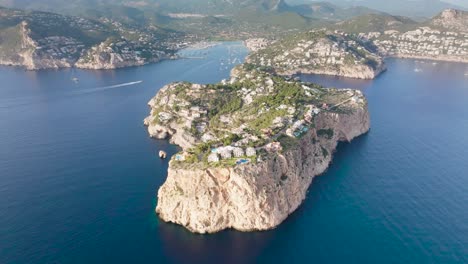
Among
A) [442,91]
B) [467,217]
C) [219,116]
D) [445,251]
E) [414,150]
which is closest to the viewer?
[445,251]

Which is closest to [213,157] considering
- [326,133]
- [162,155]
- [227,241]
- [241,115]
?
[227,241]

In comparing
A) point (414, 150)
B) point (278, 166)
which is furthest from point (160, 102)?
point (414, 150)

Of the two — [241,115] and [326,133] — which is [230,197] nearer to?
[326,133]

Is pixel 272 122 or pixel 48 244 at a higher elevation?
pixel 272 122

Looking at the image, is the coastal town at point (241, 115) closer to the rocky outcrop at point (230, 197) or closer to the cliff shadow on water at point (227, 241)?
the rocky outcrop at point (230, 197)

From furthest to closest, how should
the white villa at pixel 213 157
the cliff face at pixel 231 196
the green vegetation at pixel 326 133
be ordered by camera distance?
the green vegetation at pixel 326 133 < the white villa at pixel 213 157 < the cliff face at pixel 231 196

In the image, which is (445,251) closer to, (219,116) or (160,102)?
(219,116)

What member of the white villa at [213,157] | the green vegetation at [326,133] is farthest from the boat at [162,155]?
the green vegetation at [326,133]
